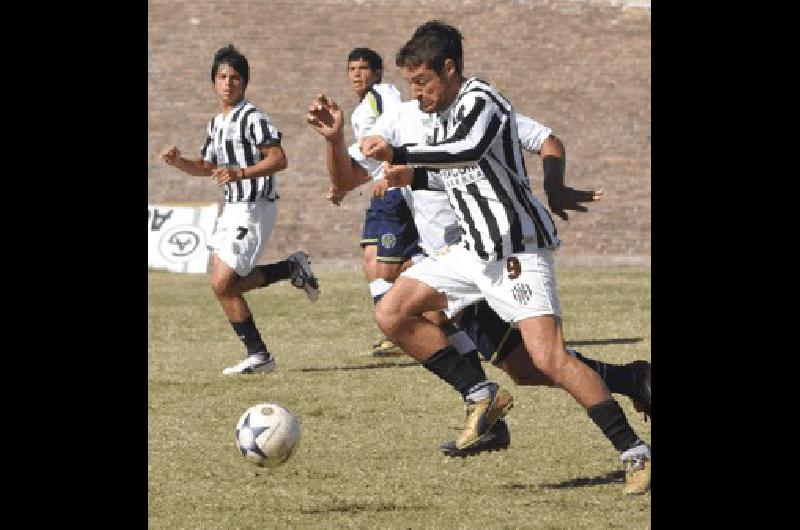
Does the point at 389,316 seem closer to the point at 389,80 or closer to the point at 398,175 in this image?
the point at 398,175

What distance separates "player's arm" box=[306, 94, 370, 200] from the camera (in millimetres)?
7297

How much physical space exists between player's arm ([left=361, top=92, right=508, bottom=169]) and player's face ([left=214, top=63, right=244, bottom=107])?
474 cm

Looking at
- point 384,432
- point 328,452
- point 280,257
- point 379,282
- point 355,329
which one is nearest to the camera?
point 328,452

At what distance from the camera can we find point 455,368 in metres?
8.23

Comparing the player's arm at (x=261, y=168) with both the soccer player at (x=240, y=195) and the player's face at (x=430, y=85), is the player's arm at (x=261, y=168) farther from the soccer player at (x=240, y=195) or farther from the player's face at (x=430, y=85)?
the player's face at (x=430, y=85)

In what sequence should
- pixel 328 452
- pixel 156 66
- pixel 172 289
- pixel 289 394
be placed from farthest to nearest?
pixel 156 66 → pixel 172 289 → pixel 289 394 → pixel 328 452

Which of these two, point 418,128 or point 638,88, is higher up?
point 638,88

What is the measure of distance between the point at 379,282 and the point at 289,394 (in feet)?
6.28

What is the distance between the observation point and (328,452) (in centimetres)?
868

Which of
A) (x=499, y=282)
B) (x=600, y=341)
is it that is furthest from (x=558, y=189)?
(x=600, y=341)

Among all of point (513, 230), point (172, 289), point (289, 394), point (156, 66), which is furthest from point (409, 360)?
point (156, 66)

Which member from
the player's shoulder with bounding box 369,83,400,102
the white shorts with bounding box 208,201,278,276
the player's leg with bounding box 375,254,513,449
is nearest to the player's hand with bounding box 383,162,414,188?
the player's leg with bounding box 375,254,513,449

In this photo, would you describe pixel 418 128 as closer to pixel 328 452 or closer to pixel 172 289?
pixel 328 452

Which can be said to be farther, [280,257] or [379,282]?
[280,257]
